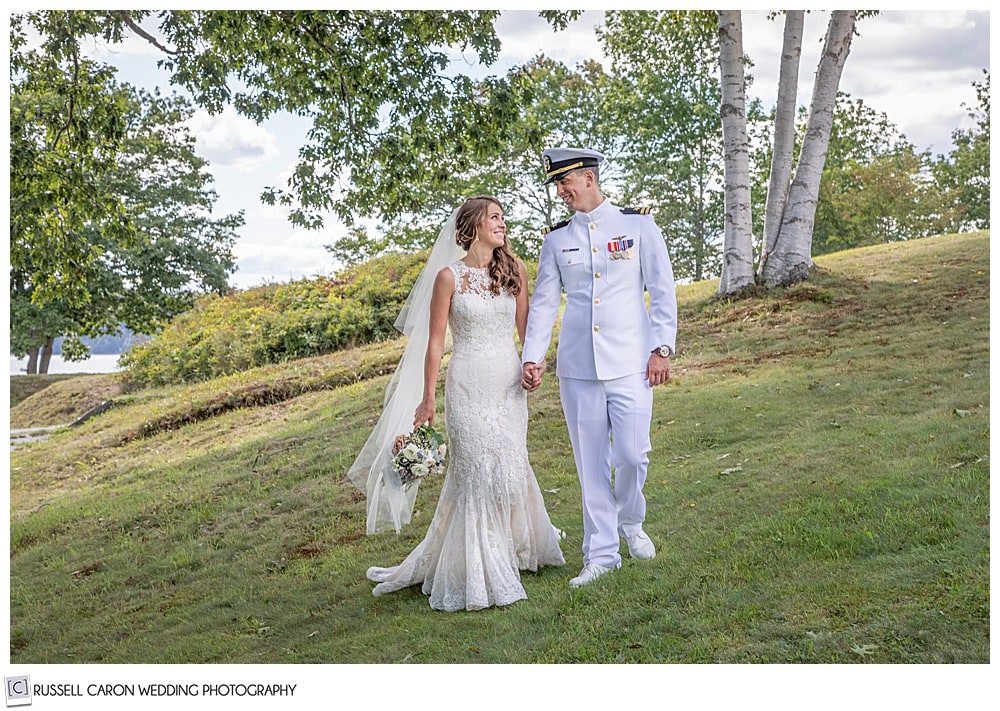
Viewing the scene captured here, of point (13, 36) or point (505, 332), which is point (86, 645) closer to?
point (505, 332)

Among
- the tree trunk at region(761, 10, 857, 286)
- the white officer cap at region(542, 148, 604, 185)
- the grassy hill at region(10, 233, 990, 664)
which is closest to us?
the grassy hill at region(10, 233, 990, 664)

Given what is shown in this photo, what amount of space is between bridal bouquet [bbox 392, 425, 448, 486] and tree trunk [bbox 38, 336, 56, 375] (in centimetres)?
1895

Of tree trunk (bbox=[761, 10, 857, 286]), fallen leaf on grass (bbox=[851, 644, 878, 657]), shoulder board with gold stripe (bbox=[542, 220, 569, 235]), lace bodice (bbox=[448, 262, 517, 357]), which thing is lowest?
fallen leaf on grass (bbox=[851, 644, 878, 657])

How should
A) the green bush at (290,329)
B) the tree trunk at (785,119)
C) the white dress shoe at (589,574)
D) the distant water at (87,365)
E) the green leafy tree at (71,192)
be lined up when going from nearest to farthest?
the white dress shoe at (589,574) < the green leafy tree at (71,192) < the tree trunk at (785,119) < the green bush at (290,329) < the distant water at (87,365)

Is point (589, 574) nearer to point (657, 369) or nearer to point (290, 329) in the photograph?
point (657, 369)

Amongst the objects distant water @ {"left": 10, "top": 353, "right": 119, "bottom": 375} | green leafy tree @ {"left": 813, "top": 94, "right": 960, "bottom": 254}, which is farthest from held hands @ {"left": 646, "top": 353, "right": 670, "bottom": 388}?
green leafy tree @ {"left": 813, "top": 94, "right": 960, "bottom": 254}

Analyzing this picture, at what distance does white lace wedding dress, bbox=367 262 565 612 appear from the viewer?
434cm

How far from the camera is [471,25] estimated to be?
793 cm

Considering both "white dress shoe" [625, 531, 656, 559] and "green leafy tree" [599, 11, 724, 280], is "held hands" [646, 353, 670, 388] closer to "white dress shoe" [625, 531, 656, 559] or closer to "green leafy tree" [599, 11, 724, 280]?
"white dress shoe" [625, 531, 656, 559]

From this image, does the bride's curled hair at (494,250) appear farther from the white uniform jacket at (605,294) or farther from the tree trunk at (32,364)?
the tree trunk at (32,364)

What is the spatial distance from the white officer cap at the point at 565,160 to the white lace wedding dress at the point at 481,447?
600mm

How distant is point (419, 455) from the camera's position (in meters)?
4.31

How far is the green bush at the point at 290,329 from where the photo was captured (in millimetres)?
15219

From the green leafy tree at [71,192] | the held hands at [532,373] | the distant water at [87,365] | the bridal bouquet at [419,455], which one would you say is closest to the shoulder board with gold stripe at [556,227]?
the held hands at [532,373]
